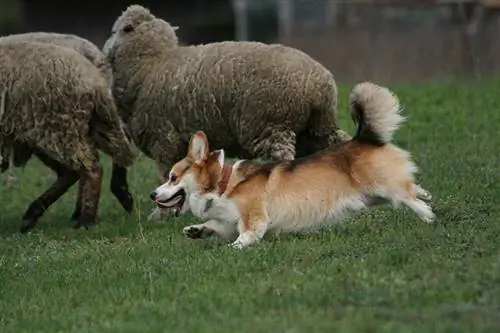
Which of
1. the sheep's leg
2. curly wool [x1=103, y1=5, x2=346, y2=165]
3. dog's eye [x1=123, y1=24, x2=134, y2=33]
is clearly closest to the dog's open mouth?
the sheep's leg

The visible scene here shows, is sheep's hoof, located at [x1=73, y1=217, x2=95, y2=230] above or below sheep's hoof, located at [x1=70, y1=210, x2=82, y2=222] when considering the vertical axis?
above

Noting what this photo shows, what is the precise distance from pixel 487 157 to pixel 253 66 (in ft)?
11.1

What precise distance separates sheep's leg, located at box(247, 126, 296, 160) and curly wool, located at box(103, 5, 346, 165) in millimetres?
17

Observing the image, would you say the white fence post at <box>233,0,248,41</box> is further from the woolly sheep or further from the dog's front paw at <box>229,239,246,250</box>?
the dog's front paw at <box>229,239,246,250</box>

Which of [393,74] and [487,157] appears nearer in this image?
[487,157]

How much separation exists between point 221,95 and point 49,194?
2089mm

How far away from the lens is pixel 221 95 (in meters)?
11.4

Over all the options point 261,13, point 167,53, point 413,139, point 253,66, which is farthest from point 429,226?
point 261,13

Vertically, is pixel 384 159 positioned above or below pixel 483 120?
above

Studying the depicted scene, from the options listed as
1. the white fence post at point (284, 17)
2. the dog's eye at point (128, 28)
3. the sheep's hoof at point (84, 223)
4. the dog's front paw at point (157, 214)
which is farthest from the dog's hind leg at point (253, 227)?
the white fence post at point (284, 17)

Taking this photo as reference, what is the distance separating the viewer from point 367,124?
9.40 meters

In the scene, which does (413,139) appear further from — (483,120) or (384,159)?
(384,159)

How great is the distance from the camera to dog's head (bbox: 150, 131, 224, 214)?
30.3ft

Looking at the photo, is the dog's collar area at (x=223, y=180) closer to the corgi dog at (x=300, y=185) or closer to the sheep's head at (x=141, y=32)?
the corgi dog at (x=300, y=185)
